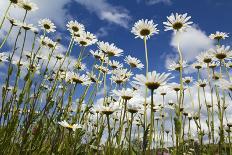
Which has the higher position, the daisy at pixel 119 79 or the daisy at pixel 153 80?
the daisy at pixel 119 79

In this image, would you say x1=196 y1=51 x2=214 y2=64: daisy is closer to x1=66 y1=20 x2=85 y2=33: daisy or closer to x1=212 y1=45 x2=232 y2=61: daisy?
x1=212 y1=45 x2=232 y2=61: daisy

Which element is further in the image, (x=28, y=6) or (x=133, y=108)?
(x=28, y=6)

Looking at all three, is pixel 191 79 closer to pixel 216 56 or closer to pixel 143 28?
pixel 216 56

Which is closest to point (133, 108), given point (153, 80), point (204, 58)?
point (153, 80)

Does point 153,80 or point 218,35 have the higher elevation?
point 218,35

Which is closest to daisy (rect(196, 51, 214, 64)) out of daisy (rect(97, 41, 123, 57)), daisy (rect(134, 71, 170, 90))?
daisy (rect(97, 41, 123, 57))

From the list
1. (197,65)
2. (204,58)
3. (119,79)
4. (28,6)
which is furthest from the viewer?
(197,65)

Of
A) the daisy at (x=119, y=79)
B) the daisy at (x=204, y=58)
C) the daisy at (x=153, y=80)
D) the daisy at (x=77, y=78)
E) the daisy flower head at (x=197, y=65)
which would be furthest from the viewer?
the daisy flower head at (x=197, y=65)

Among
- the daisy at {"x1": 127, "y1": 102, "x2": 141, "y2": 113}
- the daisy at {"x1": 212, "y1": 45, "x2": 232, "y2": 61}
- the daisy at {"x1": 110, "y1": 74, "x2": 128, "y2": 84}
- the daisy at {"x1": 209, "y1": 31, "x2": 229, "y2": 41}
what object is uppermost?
the daisy at {"x1": 209, "y1": 31, "x2": 229, "y2": 41}

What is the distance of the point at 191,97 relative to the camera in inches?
173

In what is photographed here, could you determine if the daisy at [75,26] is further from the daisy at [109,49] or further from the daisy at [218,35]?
the daisy at [218,35]

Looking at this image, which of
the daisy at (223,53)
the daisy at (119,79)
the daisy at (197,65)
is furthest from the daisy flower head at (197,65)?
the daisy at (119,79)

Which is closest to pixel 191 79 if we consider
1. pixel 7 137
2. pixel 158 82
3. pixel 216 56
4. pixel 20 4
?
pixel 216 56

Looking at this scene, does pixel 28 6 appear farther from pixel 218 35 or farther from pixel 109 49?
pixel 218 35
